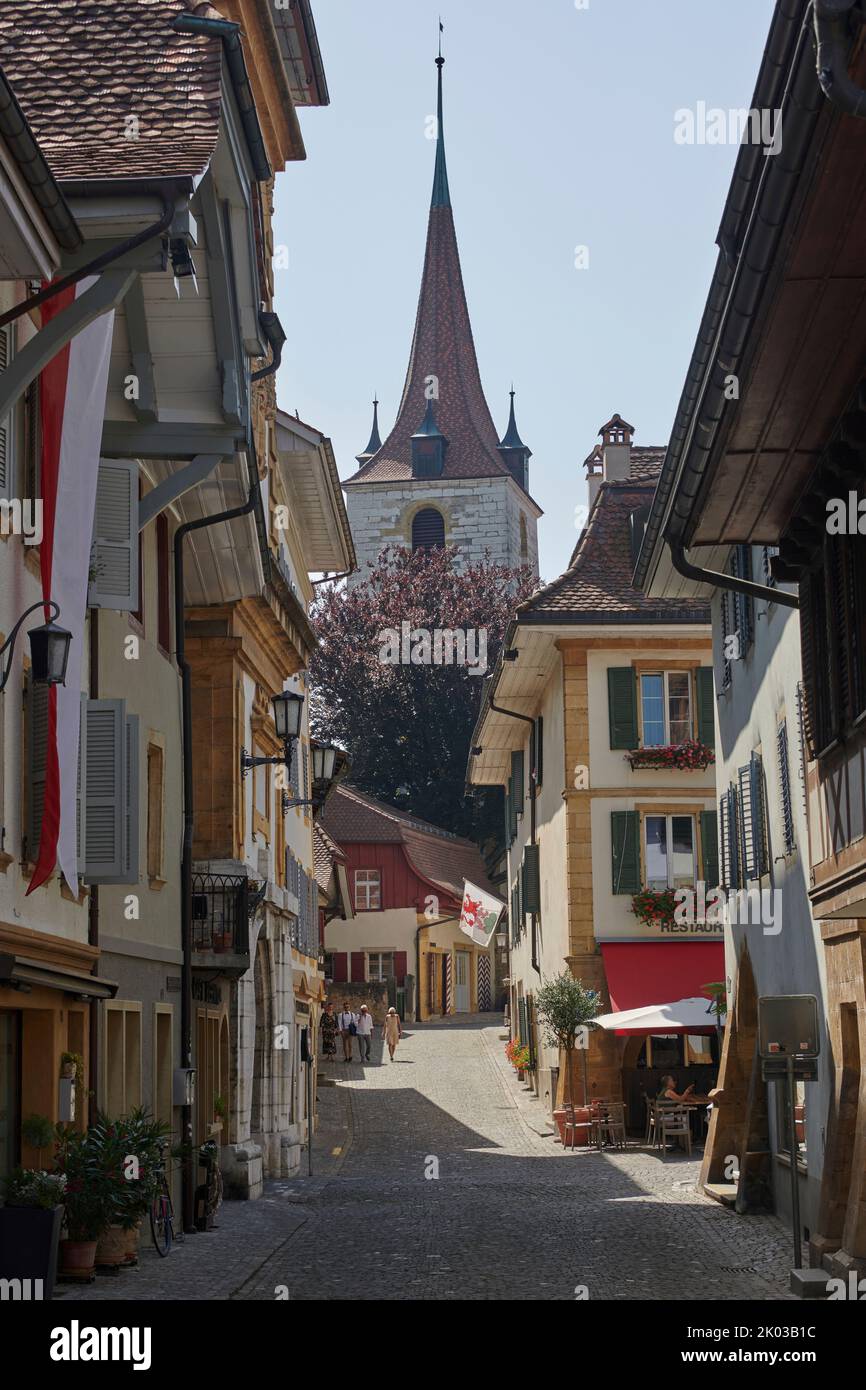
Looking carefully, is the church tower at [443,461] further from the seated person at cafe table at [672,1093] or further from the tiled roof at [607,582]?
the seated person at cafe table at [672,1093]

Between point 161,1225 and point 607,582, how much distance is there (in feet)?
62.3

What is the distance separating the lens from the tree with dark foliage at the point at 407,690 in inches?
2817

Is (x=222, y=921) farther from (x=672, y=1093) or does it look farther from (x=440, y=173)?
(x=440, y=173)

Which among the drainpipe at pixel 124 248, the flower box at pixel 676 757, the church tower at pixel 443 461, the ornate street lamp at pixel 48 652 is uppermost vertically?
the church tower at pixel 443 461

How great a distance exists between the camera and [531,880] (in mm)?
40969

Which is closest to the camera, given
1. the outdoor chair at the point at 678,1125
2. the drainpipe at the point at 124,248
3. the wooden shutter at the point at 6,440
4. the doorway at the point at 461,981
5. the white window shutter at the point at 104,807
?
the drainpipe at the point at 124,248

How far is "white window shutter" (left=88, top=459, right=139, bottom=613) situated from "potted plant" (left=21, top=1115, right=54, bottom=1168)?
12.7 ft

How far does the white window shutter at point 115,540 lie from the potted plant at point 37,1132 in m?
3.87

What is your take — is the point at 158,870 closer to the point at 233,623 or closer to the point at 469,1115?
the point at 233,623

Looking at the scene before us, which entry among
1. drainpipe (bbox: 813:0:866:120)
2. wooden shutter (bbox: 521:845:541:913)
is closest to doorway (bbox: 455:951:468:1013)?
wooden shutter (bbox: 521:845:541:913)

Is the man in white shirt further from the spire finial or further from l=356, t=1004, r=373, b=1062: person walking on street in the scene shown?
the spire finial

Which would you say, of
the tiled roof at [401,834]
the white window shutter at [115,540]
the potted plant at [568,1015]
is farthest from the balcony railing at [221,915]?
the tiled roof at [401,834]

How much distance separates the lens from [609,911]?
33.8 metres

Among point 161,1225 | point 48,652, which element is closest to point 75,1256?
point 161,1225
